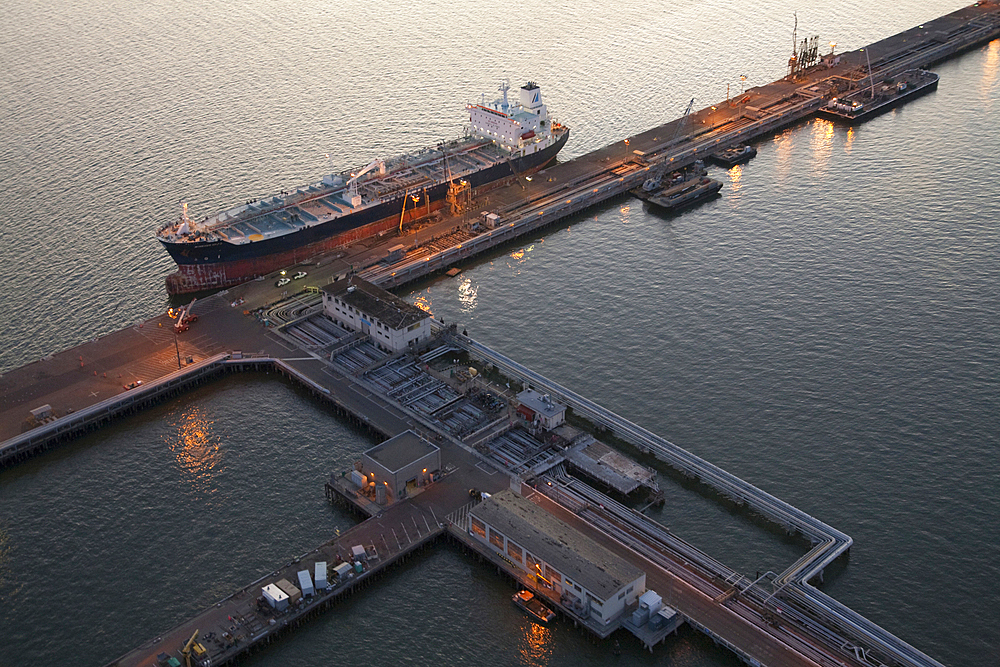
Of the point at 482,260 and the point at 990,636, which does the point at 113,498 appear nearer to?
the point at 482,260

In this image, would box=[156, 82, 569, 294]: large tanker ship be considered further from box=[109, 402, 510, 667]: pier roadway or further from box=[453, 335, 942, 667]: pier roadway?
box=[109, 402, 510, 667]: pier roadway

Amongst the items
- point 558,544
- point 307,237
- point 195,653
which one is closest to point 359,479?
point 558,544

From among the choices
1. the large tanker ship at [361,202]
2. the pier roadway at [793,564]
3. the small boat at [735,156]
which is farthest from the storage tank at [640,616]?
the small boat at [735,156]

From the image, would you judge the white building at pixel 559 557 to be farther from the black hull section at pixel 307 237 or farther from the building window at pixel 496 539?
the black hull section at pixel 307 237

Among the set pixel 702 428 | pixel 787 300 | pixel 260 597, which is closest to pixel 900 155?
pixel 787 300

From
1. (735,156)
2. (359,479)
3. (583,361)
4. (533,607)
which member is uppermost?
(735,156)

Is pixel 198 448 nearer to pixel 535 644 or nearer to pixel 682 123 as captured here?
pixel 535 644
